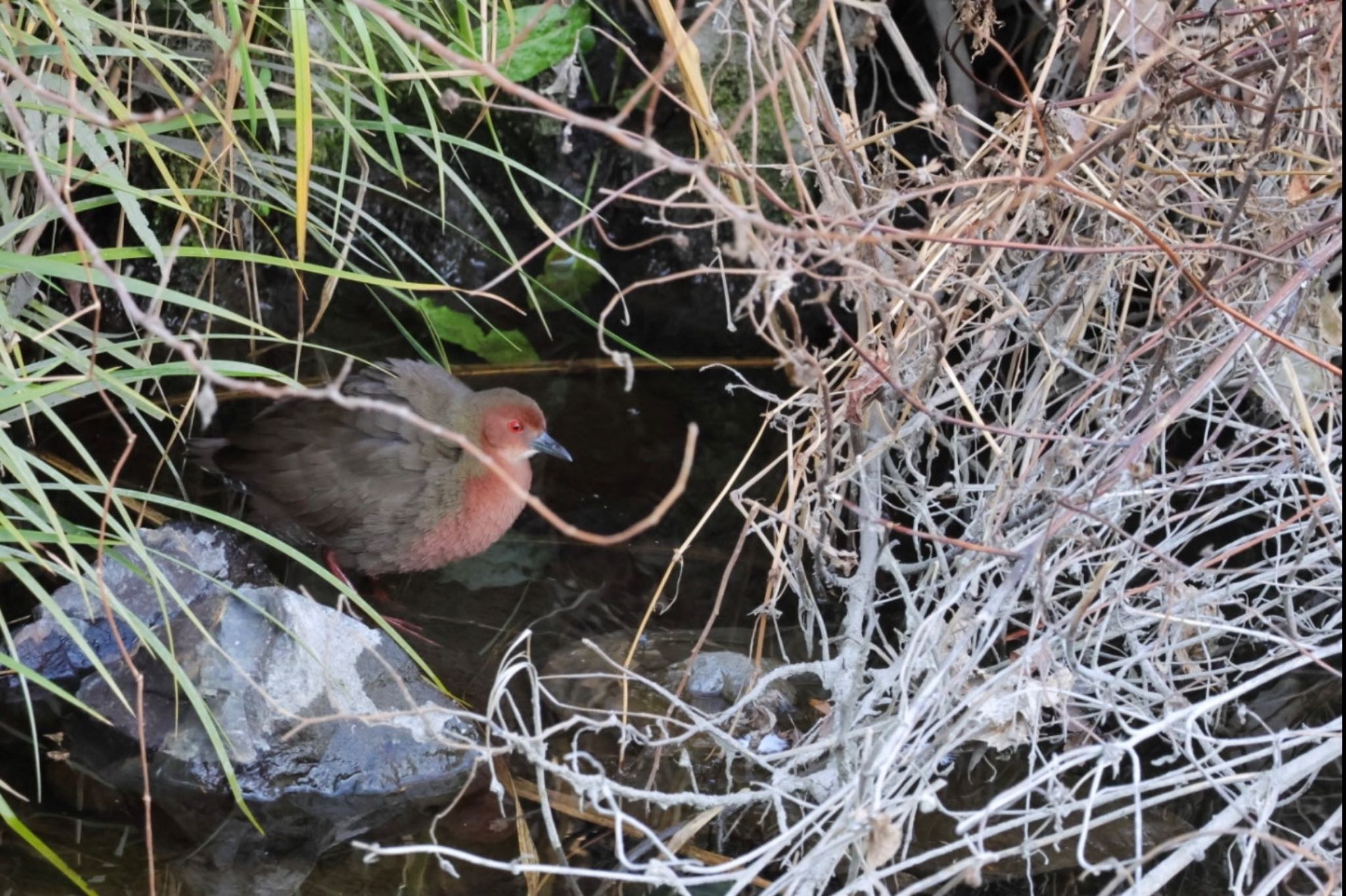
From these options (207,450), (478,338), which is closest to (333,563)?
(207,450)

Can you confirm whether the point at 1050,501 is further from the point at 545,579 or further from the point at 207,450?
the point at 207,450

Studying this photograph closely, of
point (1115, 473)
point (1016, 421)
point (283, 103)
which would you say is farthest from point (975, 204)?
point (283, 103)

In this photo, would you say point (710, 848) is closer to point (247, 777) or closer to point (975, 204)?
point (247, 777)

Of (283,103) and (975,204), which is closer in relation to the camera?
(975,204)

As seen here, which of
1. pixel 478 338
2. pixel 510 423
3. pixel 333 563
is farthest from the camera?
pixel 478 338

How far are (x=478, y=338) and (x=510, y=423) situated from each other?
770mm

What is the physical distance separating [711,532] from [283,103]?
6.02ft

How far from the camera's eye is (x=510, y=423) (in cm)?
397

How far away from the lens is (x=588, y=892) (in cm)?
272

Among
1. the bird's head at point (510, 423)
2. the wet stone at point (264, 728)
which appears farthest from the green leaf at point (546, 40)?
the wet stone at point (264, 728)

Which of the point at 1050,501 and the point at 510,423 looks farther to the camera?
the point at 510,423

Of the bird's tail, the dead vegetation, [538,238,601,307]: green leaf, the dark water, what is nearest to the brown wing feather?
the bird's tail

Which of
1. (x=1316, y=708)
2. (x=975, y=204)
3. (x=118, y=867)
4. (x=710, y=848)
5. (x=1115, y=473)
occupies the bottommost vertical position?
(x=1316, y=708)

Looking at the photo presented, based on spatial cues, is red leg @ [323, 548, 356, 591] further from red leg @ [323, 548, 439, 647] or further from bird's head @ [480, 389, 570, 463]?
bird's head @ [480, 389, 570, 463]
